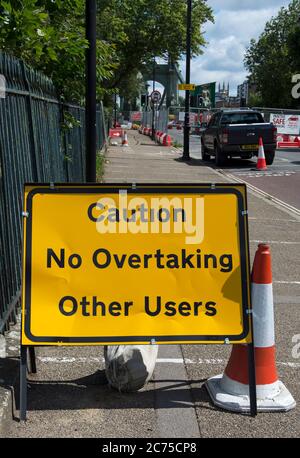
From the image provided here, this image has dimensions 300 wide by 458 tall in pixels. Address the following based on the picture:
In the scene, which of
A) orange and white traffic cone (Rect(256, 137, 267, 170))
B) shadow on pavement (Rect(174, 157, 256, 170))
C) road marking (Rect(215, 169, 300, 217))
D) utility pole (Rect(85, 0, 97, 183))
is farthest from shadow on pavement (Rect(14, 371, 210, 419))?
shadow on pavement (Rect(174, 157, 256, 170))

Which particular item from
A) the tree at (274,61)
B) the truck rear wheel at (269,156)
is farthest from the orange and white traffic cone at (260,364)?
the tree at (274,61)

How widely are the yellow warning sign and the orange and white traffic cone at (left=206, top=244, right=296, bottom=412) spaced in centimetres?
11

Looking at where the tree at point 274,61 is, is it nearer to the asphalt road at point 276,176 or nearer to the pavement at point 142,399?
the asphalt road at point 276,176

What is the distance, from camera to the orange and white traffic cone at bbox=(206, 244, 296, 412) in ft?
12.6

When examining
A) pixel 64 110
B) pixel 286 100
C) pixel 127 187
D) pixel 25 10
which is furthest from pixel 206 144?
pixel 286 100

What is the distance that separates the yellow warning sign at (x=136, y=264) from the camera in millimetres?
3736

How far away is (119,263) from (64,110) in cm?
530

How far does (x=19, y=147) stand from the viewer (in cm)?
526

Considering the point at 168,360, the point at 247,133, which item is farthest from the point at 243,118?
the point at 168,360

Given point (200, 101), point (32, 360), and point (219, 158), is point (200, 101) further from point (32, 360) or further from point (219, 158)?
point (32, 360)

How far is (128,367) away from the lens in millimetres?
3918

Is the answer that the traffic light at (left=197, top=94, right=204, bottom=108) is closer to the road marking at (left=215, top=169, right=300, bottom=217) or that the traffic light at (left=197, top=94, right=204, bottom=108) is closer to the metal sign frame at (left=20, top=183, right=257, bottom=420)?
the road marking at (left=215, top=169, right=300, bottom=217)
